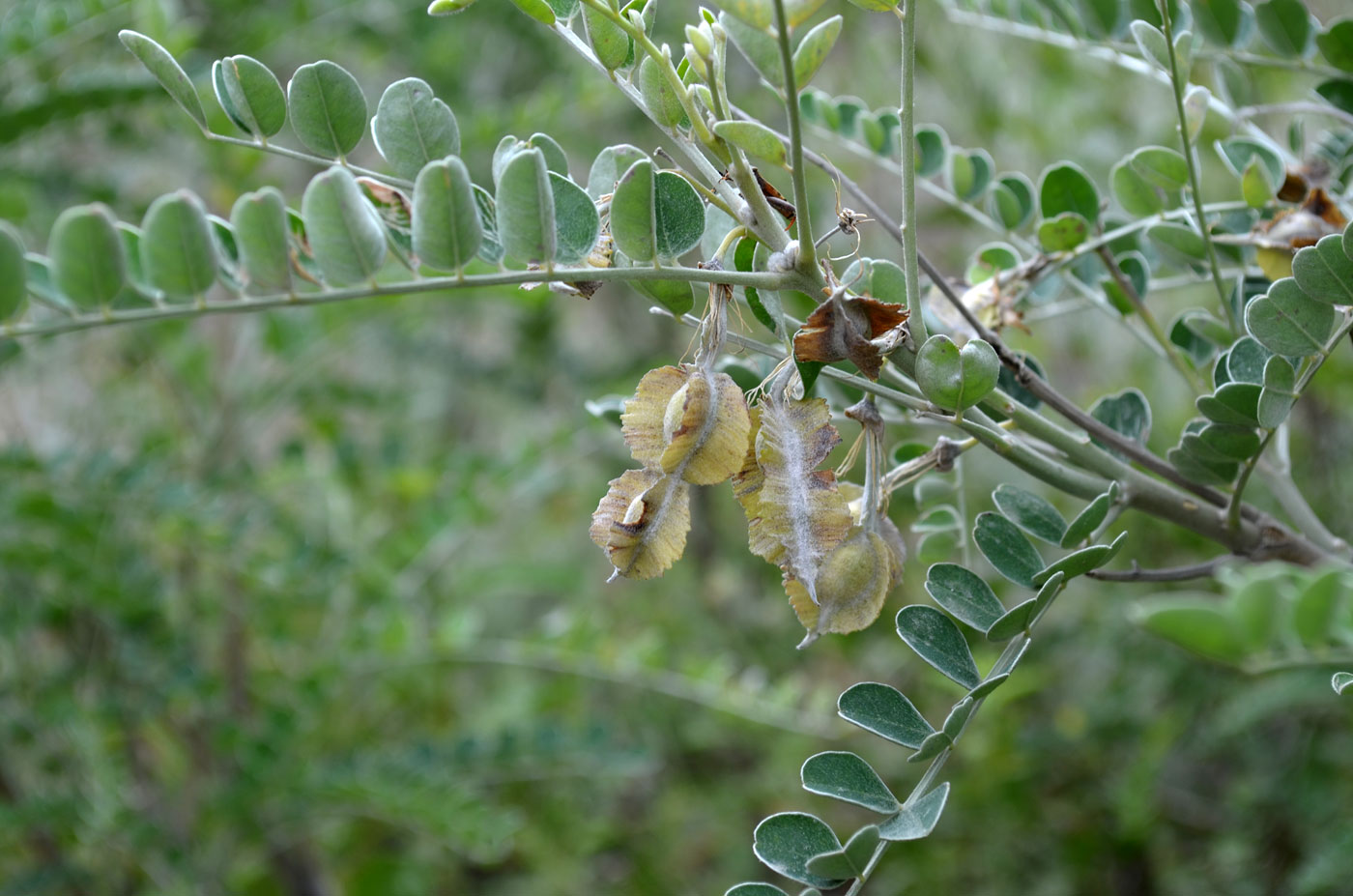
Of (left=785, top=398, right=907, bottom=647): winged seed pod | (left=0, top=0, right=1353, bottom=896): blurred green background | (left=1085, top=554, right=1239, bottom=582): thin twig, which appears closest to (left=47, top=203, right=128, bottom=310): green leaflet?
(left=785, top=398, right=907, bottom=647): winged seed pod

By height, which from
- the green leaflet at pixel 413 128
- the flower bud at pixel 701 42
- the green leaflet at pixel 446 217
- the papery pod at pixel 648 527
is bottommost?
the papery pod at pixel 648 527

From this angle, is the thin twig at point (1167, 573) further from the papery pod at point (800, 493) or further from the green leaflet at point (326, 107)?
the green leaflet at point (326, 107)

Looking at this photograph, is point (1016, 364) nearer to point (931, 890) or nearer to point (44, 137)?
point (931, 890)

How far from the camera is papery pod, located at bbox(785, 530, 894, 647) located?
12.6 inches

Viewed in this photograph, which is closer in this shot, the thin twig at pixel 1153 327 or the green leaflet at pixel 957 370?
the green leaflet at pixel 957 370

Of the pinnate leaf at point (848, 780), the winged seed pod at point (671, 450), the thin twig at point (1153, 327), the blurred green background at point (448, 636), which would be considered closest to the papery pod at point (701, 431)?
the winged seed pod at point (671, 450)

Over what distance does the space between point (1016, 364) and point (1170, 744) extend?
0.95 meters

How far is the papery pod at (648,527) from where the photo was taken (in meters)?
0.31

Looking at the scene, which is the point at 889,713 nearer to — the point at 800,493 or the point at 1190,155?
the point at 800,493

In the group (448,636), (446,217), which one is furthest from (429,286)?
(448,636)

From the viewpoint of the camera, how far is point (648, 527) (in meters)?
0.32

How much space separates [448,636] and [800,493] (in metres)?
0.78

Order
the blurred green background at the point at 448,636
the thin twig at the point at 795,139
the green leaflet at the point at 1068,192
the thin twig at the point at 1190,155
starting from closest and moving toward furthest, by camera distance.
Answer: the thin twig at the point at 795,139 → the thin twig at the point at 1190,155 → the green leaflet at the point at 1068,192 → the blurred green background at the point at 448,636

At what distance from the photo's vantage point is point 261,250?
302mm
